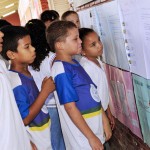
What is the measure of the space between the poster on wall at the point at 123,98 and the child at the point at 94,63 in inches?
5.7

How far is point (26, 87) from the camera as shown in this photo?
1.55m

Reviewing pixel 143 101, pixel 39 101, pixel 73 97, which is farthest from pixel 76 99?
pixel 143 101

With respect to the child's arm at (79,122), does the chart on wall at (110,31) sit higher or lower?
higher

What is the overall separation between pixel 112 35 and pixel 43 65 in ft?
1.78

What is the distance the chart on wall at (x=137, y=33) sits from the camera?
1.36m

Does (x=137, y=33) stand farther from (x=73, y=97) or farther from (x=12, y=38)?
(x=12, y=38)

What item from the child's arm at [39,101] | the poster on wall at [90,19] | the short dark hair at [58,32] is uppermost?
the poster on wall at [90,19]

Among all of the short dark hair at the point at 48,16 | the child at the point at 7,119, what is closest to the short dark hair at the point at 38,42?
the short dark hair at the point at 48,16

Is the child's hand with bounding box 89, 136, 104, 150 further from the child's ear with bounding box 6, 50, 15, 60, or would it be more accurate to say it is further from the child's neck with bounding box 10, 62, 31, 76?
the child's ear with bounding box 6, 50, 15, 60

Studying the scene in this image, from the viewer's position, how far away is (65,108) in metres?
1.50

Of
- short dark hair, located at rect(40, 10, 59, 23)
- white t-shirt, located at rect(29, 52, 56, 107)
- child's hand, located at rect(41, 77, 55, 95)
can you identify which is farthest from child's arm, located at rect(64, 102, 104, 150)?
short dark hair, located at rect(40, 10, 59, 23)

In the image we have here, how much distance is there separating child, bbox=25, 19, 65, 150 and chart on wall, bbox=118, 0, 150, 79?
1.86ft

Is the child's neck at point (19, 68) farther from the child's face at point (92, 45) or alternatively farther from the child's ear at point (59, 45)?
the child's face at point (92, 45)

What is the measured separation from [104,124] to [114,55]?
591 mm
